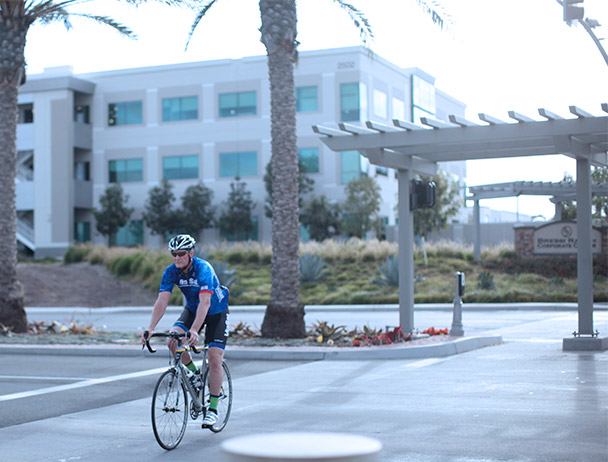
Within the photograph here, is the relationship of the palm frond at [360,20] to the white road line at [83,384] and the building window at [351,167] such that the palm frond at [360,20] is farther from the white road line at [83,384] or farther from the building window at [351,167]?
the building window at [351,167]

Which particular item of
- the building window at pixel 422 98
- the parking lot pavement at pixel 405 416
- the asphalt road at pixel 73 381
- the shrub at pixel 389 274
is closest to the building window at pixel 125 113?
the building window at pixel 422 98

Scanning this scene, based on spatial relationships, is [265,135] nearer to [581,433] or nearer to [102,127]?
[102,127]

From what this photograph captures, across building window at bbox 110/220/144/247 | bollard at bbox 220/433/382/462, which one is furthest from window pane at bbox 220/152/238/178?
bollard at bbox 220/433/382/462

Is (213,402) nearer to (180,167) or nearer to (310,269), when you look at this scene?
(310,269)

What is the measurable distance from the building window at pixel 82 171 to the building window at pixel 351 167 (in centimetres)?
1737

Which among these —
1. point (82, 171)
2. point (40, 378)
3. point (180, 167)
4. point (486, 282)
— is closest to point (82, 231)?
point (82, 171)

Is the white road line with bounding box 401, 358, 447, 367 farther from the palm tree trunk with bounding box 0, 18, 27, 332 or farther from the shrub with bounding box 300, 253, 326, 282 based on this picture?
the shrub with bounding box 300, 253, 326, 282

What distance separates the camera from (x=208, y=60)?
50531 millimetres

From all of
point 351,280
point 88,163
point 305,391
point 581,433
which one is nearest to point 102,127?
point 88,163

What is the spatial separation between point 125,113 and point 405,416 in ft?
153

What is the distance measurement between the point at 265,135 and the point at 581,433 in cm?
4268

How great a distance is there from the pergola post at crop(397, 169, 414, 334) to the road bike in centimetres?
811

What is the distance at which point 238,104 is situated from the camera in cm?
5009

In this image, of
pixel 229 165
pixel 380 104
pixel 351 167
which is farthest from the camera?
pixel 229 165
